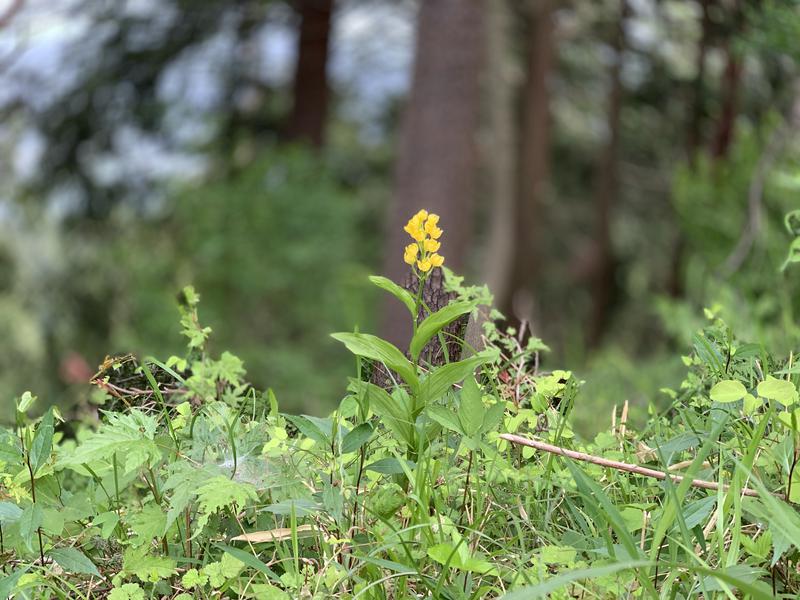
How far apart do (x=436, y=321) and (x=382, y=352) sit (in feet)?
0.36

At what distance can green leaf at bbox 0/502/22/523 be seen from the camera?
1.55 metres

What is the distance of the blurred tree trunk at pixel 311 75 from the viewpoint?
13078mm

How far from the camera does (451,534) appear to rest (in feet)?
4.78

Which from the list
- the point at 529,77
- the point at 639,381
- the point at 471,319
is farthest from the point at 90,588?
the point at 529,77

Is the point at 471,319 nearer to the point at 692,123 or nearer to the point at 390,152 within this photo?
the point at 692,123

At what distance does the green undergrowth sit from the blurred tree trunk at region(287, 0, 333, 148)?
38.0 ft

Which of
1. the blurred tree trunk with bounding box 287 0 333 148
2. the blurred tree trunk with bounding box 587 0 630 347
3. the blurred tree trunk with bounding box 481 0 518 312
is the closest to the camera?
the blurred tree trunk with bounding box 481 0 518 312

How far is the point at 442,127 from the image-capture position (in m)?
9.48

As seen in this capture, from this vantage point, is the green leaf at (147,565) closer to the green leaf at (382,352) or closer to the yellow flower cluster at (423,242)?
the green leaf at (382,352)

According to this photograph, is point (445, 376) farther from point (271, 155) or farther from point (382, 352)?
point (271, 155)

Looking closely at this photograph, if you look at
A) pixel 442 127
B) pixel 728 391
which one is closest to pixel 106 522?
pixel 728 391

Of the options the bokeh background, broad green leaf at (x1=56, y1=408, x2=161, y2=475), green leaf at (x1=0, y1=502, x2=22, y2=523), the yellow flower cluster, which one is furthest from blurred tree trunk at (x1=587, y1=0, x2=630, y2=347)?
green leaf at (x1=0, y1=502, x2=22, y2=523)

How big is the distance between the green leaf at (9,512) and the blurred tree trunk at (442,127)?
304 inches

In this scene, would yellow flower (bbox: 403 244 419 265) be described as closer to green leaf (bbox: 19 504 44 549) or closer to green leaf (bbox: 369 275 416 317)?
green leaf (bbox: 369 275 416 317)
